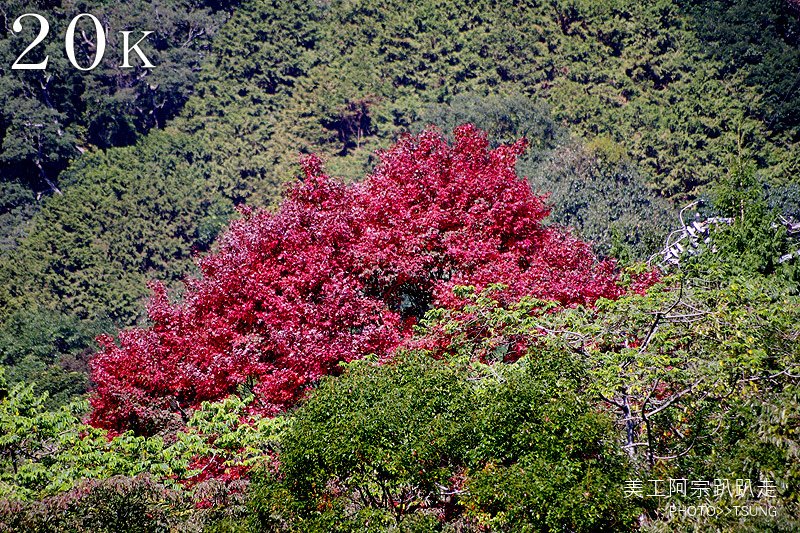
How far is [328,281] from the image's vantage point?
1061 centimetres

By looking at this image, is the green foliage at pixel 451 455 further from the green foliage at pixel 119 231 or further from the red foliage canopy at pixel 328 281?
the green foliage at pixel 119 231

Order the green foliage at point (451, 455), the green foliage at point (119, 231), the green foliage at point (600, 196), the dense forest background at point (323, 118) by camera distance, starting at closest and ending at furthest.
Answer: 1. the green foliage at point (451, 455)
2. the green foliage at point (600, 196)
3. the dense forest background at point (323, 118)
4. the green foliage at point (119, 231)

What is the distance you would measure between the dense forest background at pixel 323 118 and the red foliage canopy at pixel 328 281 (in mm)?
14509

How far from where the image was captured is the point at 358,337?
1016 cm

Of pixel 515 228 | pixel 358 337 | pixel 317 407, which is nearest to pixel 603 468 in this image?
pixel 317 407

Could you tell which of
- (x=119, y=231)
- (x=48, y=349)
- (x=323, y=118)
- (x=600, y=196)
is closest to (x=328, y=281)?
(x=600, y=196)

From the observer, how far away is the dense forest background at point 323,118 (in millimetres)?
36534

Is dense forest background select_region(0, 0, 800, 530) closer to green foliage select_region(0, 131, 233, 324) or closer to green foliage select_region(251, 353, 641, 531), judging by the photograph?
green foliage select_region(0, 131, 233, 324)

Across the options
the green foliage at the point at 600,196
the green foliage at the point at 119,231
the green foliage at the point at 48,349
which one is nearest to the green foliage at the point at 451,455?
the green foliage at the point at 600,196

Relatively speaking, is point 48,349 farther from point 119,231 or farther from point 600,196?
point 600,196

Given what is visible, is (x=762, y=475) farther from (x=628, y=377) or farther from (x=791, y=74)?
(x=791, y=74)

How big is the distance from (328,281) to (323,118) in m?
43.7

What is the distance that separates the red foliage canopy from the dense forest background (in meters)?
14.5

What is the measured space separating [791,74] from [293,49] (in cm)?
3416
